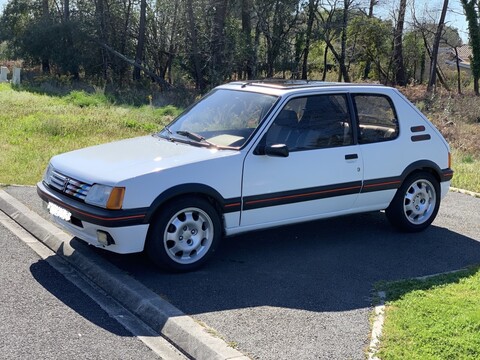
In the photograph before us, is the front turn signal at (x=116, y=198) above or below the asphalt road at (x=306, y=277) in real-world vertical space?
above

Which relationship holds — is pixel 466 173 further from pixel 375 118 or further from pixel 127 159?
pixel 127 159

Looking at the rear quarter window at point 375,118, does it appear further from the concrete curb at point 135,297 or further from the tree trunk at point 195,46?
the tree trunk at point 195,46

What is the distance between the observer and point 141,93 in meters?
26.9

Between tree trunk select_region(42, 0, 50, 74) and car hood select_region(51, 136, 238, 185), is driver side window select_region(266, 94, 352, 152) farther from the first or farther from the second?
tree trunk select_region(42, 0, 50, 74)

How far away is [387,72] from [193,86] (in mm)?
13523

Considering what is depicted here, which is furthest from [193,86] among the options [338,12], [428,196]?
[428,196]

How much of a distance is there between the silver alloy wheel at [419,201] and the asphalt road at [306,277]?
212 mm

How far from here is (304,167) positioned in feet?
20.2

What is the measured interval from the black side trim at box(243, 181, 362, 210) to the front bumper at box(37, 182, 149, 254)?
1072 mm

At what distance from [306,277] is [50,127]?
9316mm

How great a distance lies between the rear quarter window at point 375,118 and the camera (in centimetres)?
669

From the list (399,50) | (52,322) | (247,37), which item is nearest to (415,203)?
(52,322)

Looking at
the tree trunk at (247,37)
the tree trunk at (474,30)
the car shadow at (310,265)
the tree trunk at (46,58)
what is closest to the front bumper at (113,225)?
the car shadow at (310,265)

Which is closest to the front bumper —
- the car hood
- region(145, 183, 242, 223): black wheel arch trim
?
region(145, 183, 242, 223): black wheel arch trim
